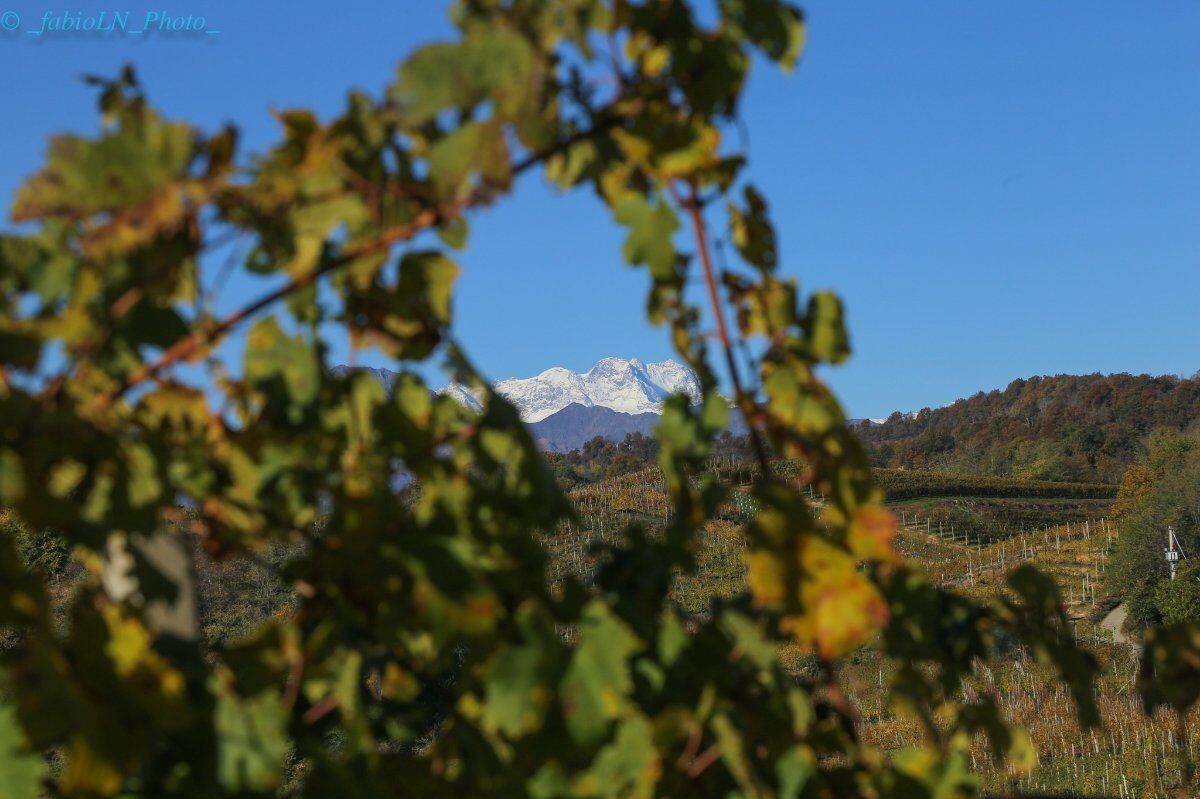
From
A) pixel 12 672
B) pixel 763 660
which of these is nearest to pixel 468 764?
pixel 763 660

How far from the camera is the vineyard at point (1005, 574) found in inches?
403

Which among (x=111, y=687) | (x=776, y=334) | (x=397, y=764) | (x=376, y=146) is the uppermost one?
(x=376, y=146)

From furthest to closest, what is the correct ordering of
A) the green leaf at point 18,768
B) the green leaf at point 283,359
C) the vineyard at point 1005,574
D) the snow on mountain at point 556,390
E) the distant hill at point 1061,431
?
the snow on mountain at point 556,390 < the distant hill at point 1061,431 < the vineyard at point 1005,574 < the green leaf at point 283,359 < the green leaf at point 18,768

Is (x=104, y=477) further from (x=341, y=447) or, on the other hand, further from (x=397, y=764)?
(x=397, y=764)

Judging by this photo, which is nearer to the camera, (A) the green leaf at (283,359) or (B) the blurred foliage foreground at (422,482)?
(B) the blurred foliage foreground at (422,482)

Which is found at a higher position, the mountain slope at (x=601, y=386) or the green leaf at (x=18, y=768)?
the mountain slope at (x=601, y=386)

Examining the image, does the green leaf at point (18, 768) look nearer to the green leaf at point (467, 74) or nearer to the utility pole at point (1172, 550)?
the green leaf at point (467, 74)

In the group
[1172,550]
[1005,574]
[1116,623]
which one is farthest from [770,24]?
[1116,623]

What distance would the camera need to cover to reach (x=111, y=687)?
2.72 ft

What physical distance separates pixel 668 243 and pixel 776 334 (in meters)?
0.18

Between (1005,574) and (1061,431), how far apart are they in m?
58.5

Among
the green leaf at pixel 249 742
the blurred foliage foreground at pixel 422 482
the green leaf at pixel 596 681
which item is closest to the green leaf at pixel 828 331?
the blurred foliage foreground at pixel 422 482

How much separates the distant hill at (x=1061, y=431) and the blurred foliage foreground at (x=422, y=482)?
173ft

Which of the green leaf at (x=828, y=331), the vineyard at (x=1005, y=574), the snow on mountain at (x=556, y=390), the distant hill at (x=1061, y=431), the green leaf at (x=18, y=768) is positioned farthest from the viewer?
the snow on mountain at (x=556, y=390)
